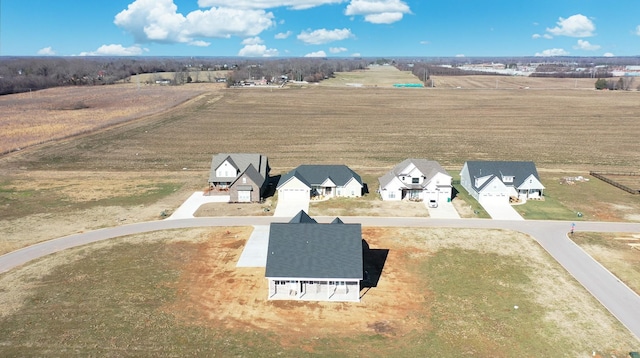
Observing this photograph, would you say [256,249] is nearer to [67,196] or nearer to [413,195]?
[413,195]

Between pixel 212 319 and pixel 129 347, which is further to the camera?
pixel 212 319

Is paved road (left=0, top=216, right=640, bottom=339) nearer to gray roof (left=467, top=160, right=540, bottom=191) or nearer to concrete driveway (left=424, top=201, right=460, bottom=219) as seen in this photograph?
concrete driveway (left=424, top=201, right=460, bottom=219)

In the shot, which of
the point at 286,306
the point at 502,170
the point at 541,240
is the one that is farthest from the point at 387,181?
the point at 286,306

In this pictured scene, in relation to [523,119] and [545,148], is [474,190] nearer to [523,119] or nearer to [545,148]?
[545,148]

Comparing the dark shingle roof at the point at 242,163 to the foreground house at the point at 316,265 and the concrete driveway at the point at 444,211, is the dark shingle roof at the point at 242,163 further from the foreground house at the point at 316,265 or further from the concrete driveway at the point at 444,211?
the foreground house at the point at 316,265

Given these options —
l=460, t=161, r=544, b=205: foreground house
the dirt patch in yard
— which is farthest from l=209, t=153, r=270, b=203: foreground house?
l=460, t=161, r=544, b=205: foreground house

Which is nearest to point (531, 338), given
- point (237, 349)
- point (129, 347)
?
point (237, 349)

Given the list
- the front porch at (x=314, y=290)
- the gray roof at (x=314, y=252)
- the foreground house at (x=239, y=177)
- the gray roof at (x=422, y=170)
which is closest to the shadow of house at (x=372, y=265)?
the front porch at (x=314, y=290)
